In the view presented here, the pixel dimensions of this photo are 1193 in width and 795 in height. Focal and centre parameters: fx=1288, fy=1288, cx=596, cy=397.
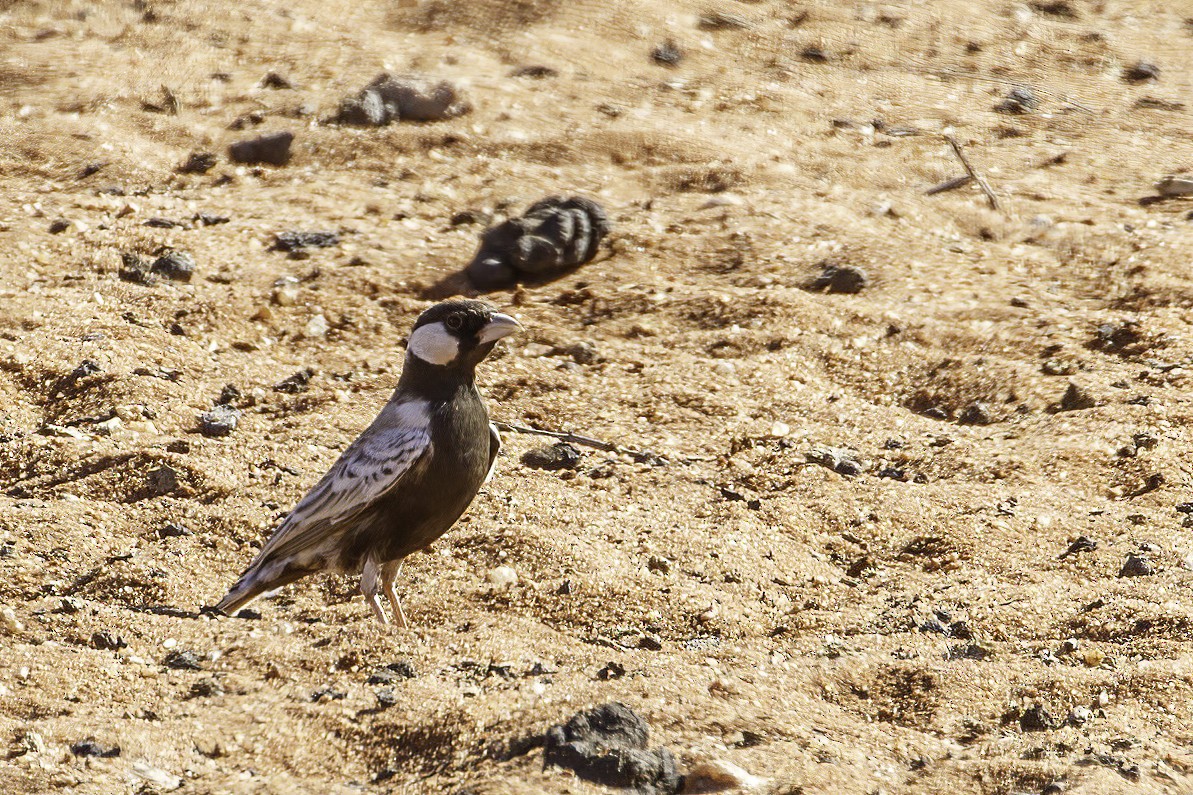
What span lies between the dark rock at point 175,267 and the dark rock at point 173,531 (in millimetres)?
2217

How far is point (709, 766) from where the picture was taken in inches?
146

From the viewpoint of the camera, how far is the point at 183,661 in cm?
453

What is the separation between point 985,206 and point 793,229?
50.5 inches

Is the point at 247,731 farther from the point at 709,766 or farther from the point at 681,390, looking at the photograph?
the point at 681,390

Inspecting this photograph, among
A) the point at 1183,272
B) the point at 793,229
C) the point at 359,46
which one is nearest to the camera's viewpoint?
the point at 1183,272

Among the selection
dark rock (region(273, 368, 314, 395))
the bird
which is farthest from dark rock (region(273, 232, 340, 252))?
the bird

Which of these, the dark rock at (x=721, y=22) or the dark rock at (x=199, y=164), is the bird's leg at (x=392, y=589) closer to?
the dark rock at (x=199, y=164)

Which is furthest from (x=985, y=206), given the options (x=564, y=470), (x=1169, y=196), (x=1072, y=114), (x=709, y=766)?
(x=709, y=766)

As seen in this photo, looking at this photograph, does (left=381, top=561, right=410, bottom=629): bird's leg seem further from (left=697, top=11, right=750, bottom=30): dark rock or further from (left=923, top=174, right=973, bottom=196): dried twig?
(left=697, top=11, right=750, bottom=30): dark rock

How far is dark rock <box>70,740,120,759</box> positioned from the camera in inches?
151

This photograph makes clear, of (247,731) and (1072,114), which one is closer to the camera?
(247,731)

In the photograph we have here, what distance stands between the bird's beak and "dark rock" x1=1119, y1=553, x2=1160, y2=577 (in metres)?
2.47

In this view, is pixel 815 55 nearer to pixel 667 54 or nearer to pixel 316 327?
pixel 667 54

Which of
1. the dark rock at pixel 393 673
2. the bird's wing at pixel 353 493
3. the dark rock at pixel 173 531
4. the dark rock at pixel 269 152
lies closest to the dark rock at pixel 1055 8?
the dark rock at pixel 269 152
